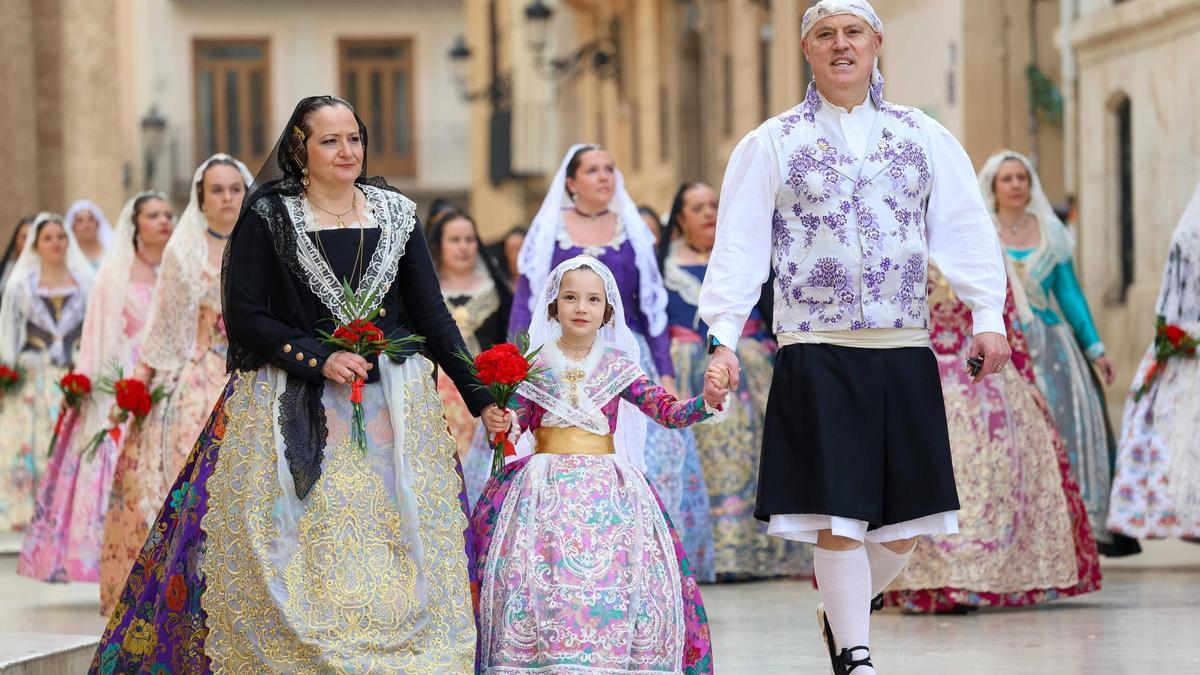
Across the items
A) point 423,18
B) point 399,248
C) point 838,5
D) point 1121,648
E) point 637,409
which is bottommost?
point 1121,648

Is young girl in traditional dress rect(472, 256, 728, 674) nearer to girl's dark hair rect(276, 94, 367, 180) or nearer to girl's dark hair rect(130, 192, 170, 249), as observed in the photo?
girl's dark hair rect(276, 94, 367, 180)

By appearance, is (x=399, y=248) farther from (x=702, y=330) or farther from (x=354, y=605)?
(x=702, y=330)

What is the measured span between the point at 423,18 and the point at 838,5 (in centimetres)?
4150

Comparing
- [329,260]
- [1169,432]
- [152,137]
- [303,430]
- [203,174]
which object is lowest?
[1169,432]

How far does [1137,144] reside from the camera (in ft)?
54.4

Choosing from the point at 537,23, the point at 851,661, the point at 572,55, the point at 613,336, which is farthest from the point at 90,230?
the point at 572,55

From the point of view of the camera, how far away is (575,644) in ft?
22.6

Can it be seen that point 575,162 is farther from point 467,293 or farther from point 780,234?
point 780,234

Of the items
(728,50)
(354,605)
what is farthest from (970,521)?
(728,50)

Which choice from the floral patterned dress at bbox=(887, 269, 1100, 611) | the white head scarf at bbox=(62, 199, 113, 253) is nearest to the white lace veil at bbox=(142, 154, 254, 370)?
the floral patterned dress at bbox=(887, 269, 1100, 611)

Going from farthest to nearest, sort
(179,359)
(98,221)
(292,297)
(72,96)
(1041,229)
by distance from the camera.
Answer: (72,96), (98,221), (1041,229), (179,359), (292,297)

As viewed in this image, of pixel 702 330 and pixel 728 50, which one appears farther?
pixel 728 50

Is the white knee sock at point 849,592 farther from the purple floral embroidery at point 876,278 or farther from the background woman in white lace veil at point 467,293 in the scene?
the background woman in white lace veil at point 467,293

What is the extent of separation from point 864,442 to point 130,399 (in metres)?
3.74
